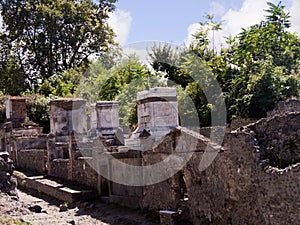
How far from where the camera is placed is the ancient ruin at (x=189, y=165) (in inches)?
320

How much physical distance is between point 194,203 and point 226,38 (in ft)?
53.4

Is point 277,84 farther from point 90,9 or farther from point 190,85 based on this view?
point 90,9

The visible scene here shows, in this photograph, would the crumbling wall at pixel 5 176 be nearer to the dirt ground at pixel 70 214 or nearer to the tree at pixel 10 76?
the dirt ground at pixel 70 214

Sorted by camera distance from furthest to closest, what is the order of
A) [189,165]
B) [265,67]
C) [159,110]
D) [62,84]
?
1. [62,84]
2. [265,67]
3. [159,110]
4. [189,165]

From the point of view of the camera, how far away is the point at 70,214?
1344cm

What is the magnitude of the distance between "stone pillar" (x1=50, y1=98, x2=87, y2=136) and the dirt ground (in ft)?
21.4

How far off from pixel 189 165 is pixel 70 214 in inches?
164

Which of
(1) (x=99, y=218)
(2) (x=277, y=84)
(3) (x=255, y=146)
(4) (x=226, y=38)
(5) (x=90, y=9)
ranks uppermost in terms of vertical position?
(5) (x=90, y=9)

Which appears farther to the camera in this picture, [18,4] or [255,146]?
[18,4]

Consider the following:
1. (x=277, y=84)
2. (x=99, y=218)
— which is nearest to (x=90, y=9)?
(x=277, y=84)

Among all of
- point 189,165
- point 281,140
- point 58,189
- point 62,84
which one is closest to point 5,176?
point 58,189

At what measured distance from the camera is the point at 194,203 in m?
10.4

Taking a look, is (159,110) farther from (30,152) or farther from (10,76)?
(10,76)

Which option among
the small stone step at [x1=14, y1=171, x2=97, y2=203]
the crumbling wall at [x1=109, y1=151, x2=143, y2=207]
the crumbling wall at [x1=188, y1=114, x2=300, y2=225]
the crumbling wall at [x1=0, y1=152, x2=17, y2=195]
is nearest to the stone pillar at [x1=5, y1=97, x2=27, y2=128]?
the small stone step at [x1=14, y1=171, x2=97, y2=203]
